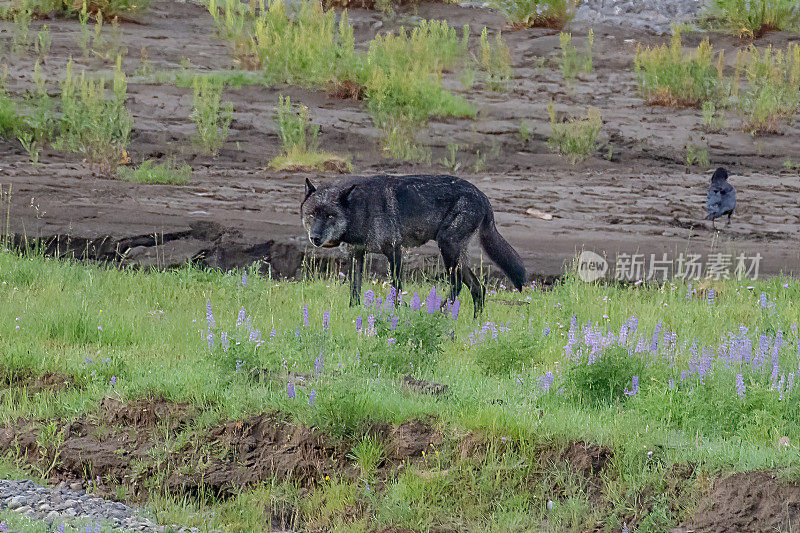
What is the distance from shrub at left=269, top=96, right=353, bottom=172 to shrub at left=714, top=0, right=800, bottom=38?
29.3 feet

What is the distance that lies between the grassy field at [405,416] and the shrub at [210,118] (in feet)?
25.3

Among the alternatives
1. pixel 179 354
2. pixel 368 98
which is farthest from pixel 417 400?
pixel 368 98

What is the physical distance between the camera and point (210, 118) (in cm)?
1464

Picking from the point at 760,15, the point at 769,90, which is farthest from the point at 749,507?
the point at 760,15

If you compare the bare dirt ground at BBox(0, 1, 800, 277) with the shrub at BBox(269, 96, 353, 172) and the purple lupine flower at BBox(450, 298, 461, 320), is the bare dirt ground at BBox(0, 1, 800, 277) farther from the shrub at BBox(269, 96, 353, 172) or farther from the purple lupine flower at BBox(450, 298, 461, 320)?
the purple lupine flower at BBox(450, 298, 461, 320)

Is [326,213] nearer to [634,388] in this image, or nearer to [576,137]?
[634,388]

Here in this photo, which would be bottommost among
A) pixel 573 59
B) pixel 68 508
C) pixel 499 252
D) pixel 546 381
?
pixel 68 508

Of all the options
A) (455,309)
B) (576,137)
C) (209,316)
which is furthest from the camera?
(576,137)

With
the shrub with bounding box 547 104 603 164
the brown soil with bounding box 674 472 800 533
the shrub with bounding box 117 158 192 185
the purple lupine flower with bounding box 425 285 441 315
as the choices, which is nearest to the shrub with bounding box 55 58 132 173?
the shrub with bounding box 117 158 192 185

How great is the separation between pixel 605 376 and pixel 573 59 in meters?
13.1

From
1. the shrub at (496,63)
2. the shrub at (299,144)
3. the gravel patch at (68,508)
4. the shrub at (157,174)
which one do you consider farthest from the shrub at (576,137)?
the gravel patch at (68,508)

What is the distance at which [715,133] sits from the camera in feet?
52.0

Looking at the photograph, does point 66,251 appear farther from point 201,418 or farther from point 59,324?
point 201,418

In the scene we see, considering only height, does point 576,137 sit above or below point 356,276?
above
